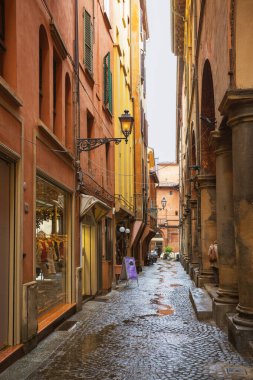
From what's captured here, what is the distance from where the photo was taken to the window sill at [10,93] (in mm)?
7715

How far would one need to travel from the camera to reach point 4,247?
8312 mm

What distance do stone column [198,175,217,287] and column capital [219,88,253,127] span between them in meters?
9.06

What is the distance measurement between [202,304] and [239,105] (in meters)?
6.09

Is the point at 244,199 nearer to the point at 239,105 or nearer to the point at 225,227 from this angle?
the point at 239,105

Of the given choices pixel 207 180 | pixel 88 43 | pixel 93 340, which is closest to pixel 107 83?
pixel 88 43

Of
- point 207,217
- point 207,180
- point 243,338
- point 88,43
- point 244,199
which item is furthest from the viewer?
point 207,217

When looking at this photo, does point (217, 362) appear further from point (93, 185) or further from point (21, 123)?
point (93, 185)

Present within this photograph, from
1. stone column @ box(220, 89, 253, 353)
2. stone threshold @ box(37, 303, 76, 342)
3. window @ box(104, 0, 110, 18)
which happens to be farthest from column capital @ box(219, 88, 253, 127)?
window @ box(104, 0, 110, 18)

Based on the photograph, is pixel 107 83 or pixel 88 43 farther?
pixel 107 83

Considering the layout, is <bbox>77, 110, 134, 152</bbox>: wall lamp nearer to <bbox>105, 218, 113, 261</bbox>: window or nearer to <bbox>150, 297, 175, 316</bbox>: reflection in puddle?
<bbox>150, 297, 175, 316</bbox>: reflection in puddle

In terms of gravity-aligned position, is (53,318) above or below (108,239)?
below

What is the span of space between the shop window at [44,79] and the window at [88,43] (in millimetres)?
4764

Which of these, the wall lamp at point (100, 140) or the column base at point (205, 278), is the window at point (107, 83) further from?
the column base at point (205, 278)

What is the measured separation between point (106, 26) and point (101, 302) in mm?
10953
